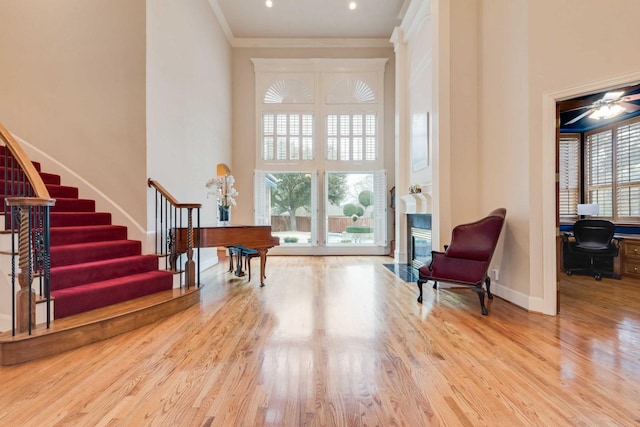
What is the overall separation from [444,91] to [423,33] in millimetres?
2161

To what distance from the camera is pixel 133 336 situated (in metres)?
2.83

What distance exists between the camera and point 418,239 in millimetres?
6195

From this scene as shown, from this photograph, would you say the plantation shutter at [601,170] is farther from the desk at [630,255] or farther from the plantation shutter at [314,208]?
the plantation shutter at [314,208]

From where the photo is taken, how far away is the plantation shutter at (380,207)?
8250 millimetres

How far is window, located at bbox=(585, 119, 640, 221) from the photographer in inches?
212

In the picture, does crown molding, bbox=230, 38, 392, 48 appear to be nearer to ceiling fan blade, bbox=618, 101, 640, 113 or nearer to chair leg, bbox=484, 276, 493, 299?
ceiling fan blade, bbox=618, 101, 640, 113

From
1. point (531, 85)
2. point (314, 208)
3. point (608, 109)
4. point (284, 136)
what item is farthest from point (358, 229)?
point (531, 85)

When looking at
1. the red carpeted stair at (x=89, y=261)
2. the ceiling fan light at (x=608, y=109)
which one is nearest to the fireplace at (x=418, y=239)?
the ceiling fan light at (x=608, y=109)

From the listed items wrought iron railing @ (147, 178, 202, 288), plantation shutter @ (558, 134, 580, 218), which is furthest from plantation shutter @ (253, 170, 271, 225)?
plantation shutter @ (558, 134, 580, 218)

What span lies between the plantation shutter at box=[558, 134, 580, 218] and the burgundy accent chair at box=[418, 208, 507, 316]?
12.4 feet

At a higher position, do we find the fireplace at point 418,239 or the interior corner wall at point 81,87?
the interior corner wall at point 81,87

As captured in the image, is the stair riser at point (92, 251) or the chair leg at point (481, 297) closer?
the stair riser at point (92, 251)

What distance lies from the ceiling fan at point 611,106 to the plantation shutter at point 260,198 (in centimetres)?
637

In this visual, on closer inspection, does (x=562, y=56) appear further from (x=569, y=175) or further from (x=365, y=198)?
(x=365, y=198)
